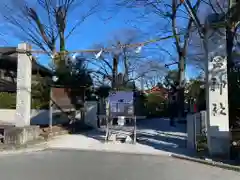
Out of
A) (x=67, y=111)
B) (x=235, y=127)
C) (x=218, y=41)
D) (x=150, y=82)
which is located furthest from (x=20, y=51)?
(x=150, y=82)

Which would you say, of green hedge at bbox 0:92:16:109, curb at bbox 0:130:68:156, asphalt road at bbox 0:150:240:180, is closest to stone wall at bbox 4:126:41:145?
curb at bbox 0:130:68:156

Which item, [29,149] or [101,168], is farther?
[29,149]

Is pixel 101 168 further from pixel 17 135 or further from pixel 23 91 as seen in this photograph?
pixel 23 91

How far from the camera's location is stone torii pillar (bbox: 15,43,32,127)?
1407 cm

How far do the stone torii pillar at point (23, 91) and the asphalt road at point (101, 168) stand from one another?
339 cm

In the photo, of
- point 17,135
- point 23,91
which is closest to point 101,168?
point 17,135

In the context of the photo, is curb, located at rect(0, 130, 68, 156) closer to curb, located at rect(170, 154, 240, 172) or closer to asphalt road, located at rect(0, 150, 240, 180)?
asphalt road, located at rect(0, 150, 240, 180)

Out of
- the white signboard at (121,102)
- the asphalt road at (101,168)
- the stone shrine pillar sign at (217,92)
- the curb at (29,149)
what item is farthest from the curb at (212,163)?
the curb at (29,149)

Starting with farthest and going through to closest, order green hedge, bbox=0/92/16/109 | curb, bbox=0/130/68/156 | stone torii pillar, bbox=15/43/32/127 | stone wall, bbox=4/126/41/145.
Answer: green hedge, bbox=0/92/16/109 < stone torii pillar, bbox=15/43/32/127 < stone wall, bbox=4/126/41/145 < curb, bbox=0/130/68/156

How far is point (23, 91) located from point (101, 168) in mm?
6994

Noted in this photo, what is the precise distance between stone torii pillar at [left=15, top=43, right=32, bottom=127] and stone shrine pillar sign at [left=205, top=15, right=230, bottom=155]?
306 inches

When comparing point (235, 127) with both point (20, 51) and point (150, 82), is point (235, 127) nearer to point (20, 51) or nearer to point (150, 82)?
point (20, 51)

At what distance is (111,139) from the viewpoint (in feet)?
45.9

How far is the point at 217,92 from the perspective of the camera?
34.2ft
